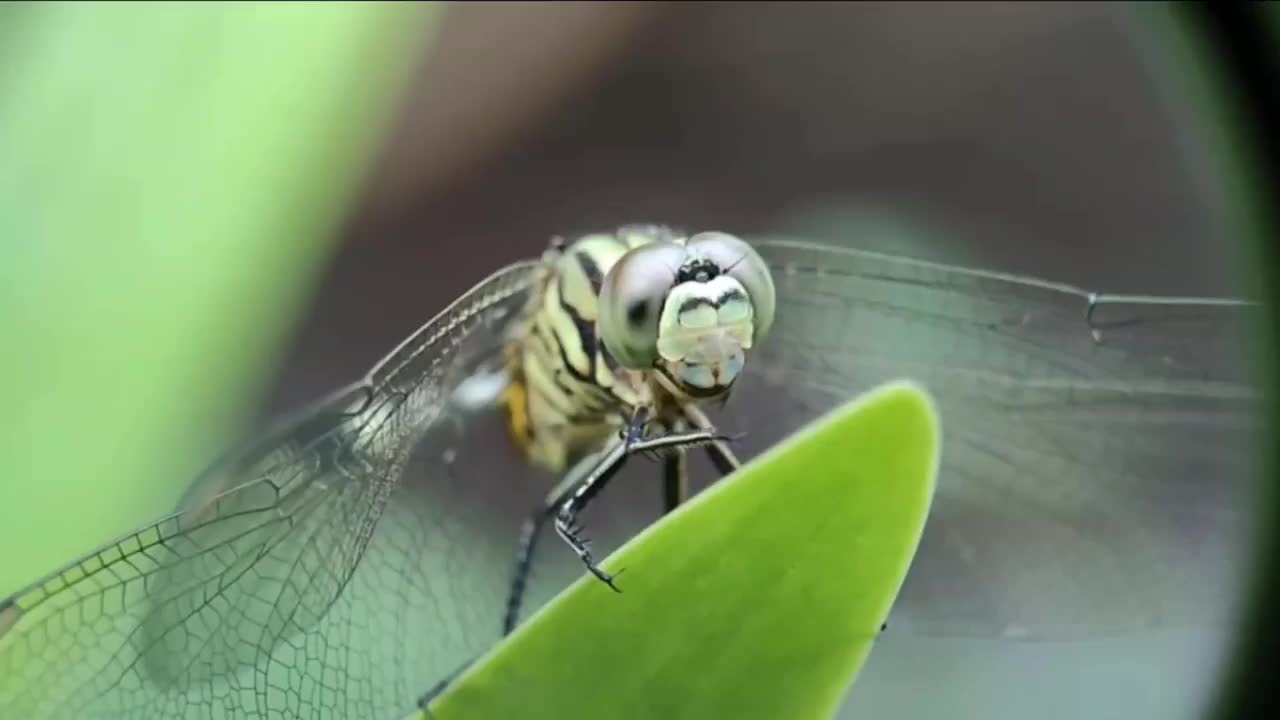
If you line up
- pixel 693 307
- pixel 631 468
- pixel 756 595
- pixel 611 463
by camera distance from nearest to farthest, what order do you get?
pixel 756 595
pixel 693 307
pixel 611 463
pixel 631 468

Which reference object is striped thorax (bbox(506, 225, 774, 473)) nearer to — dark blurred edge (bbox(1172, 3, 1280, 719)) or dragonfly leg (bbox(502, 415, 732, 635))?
dragonfly leg (bbox(502, 415, 732, 635))

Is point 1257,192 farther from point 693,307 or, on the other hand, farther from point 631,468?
point 631,468

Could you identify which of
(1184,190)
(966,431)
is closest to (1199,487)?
(966,431)

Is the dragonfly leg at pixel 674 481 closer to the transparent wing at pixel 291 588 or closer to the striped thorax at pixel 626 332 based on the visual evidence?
the striped thorax at pixel 626 332

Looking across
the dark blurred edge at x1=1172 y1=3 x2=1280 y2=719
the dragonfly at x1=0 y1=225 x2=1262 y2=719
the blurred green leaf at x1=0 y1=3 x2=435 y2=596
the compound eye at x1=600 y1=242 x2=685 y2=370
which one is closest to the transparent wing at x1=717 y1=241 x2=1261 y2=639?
the dragonfly at x1=0 y1=225 x2=1262 y2=719

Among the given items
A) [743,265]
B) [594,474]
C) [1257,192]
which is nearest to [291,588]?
[594,474]
